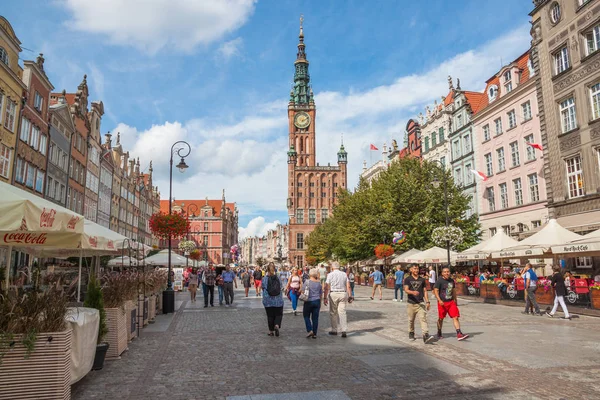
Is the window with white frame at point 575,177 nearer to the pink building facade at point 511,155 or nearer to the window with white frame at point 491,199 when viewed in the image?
the pink building facade at point 511,155

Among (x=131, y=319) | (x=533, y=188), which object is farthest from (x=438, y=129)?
(x=131, y=319)

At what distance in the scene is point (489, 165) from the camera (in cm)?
3722

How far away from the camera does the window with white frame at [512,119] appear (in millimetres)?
33750

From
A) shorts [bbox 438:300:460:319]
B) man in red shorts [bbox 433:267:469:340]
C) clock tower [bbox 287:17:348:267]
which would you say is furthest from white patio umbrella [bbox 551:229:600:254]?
clock tower [bbox 287:17:348:267]

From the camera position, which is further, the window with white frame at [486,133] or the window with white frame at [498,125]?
the window with white frame at [486,133]

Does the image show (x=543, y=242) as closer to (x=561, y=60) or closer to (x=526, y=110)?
(x=561, y=60)

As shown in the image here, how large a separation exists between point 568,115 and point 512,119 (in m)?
10.2

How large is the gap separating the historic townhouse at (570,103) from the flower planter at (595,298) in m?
7.59

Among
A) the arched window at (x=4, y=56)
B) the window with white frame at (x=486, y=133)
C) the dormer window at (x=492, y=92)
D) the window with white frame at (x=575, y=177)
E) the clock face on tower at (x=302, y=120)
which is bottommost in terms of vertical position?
the window with white frame at (x=575, y=177)

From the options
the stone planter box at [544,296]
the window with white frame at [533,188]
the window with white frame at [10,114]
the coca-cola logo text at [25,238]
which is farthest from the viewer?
the window with white frame at [533,188]

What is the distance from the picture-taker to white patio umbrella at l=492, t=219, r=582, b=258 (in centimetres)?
1825

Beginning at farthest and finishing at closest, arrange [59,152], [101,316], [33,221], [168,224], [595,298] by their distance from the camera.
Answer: [59,152] < [168,224] < [595,298] < [101,316] < [33,221]

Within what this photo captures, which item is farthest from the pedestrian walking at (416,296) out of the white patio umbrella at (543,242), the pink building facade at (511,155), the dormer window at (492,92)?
the dormer window at (492,92)

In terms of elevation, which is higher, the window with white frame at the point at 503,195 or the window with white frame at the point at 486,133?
the window with white frame at the point at 486,133
